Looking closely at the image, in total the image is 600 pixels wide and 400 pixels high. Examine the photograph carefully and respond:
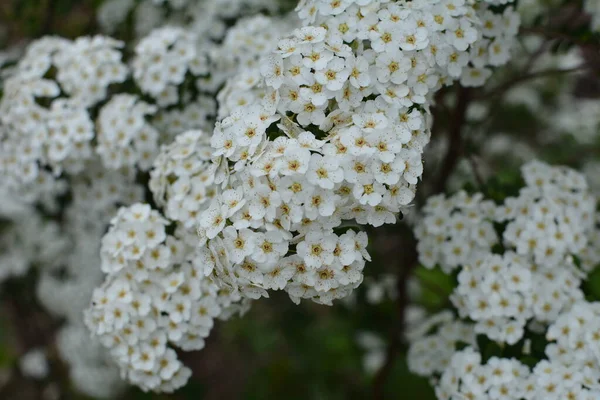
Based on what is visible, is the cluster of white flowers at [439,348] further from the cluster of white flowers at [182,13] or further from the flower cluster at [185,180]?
the cluster of white flowers at [182,13]

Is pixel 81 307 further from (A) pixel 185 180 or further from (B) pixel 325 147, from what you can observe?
(B) pixel 325 147

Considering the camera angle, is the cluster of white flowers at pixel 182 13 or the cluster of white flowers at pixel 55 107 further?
the cluster of white flowers at pixel 182 13

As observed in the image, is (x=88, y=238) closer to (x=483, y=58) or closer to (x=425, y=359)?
(x=425, y=359)

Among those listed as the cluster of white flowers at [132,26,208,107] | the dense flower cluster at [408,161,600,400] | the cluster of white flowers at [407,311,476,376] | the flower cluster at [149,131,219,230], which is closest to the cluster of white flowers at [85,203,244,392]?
the flower cluster at [149,131,219,230]

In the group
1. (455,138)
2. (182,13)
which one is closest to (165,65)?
(182,13)

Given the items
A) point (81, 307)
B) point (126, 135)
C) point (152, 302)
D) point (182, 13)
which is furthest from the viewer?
point (81, 307)

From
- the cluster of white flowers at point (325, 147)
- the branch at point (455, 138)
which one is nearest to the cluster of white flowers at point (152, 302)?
the cluster of white flowers at point (325, 147)

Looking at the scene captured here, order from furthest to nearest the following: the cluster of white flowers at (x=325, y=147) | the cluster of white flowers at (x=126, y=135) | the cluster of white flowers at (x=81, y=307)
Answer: the cluster of white flowers at (x=81, y=307)
the cluster of white flowers at (x=126, y=135)
the cluster of white flowers at (x=325, y=147)

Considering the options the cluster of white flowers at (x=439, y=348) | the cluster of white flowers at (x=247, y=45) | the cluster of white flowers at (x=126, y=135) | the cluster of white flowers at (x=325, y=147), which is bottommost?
the cluster of white flowers at (x=439, y=348)
